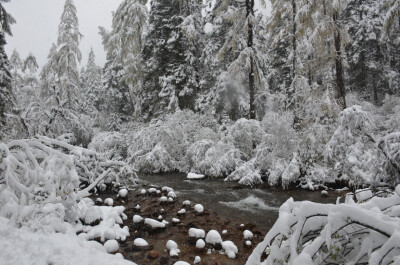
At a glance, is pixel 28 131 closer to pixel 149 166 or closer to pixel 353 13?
pixel 149 166

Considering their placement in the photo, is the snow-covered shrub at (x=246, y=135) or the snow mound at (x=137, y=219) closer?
the snow mound at (x=137, y=219)

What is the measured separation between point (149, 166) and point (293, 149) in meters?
6.94

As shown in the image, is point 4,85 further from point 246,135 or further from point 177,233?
point 246,135

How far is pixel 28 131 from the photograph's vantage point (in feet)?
26.3

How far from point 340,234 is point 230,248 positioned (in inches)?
127

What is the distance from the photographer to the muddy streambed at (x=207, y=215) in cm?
450

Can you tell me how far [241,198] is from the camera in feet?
25.9

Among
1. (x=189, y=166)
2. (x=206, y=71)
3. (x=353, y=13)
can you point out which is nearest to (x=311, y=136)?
(x=189, y=166)

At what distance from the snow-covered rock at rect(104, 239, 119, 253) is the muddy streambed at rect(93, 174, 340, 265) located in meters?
0.13

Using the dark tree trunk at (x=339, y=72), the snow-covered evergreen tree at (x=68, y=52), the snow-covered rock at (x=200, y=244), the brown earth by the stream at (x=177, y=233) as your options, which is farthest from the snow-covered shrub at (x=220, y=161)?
the snow-covered evergreen tree at (x=68, y=52)

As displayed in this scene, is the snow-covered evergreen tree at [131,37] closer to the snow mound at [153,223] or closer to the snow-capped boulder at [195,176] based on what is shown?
the snow-capped boulder at [195,176]

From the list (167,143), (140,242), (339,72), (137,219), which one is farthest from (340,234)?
(167,143)

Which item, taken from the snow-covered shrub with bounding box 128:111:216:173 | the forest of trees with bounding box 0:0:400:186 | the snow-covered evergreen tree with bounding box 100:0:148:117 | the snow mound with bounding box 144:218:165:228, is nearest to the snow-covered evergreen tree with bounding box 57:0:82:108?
the forest of trees with bounding box 0:0:400:186

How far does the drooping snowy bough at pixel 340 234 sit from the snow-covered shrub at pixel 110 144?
1338 cm
